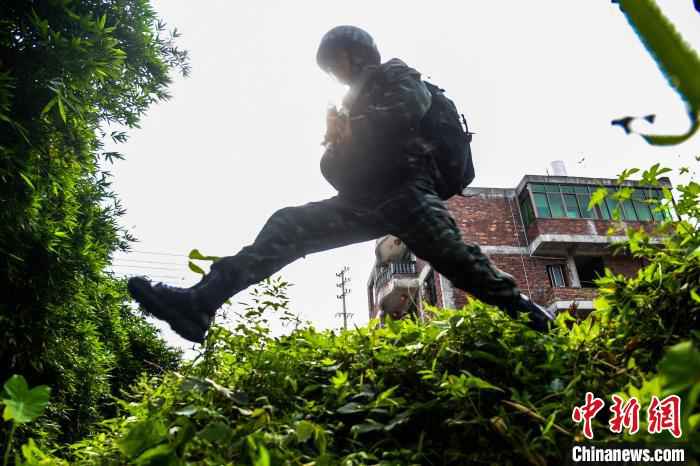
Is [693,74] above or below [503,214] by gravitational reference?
below

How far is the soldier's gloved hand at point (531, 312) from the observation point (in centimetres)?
193

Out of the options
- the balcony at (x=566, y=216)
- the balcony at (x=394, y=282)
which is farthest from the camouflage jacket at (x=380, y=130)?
the balcony at (x=394, y=282)

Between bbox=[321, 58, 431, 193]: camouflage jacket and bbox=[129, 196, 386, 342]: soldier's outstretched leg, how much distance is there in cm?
17

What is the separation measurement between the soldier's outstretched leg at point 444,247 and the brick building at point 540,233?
46.2 ft

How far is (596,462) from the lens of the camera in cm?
90

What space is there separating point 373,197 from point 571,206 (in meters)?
17.0

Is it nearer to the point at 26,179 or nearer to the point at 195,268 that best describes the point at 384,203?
the point at 195,268

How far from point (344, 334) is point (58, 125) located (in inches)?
124

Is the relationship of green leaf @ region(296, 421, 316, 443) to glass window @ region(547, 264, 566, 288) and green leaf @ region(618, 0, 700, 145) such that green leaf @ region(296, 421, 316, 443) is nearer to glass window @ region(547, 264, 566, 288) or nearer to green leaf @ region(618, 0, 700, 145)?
green leaf @ region(618, 0, 700, 145)

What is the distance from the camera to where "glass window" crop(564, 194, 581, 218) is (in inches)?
671

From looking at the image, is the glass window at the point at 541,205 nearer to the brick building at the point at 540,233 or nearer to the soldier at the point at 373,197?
the brick building at the point at 540,233

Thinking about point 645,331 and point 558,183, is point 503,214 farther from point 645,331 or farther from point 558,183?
point 645,331

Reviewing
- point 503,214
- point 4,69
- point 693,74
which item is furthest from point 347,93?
point 503,214

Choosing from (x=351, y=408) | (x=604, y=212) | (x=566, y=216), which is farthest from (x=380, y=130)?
(x=604, y=212)
